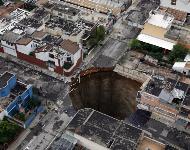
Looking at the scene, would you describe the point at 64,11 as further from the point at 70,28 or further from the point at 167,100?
the point at 167,100

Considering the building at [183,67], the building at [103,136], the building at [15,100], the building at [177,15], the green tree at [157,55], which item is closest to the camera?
the building at [103,136]

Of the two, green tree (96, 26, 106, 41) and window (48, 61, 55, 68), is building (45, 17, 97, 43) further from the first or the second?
window (48, 61, 55, 68)

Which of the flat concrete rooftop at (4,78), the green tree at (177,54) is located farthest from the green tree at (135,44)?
the flat concrete rooftop at (4,78)

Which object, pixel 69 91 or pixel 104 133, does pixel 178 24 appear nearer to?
pixel 69 91

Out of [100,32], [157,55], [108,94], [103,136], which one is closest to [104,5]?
[100,32]

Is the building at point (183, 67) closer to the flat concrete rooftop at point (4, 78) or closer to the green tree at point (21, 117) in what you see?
the green tree at point (21, 117)

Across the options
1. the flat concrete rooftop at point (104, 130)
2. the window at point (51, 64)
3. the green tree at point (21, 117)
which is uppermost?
the flat concrete rooftop at point (104, 130)
